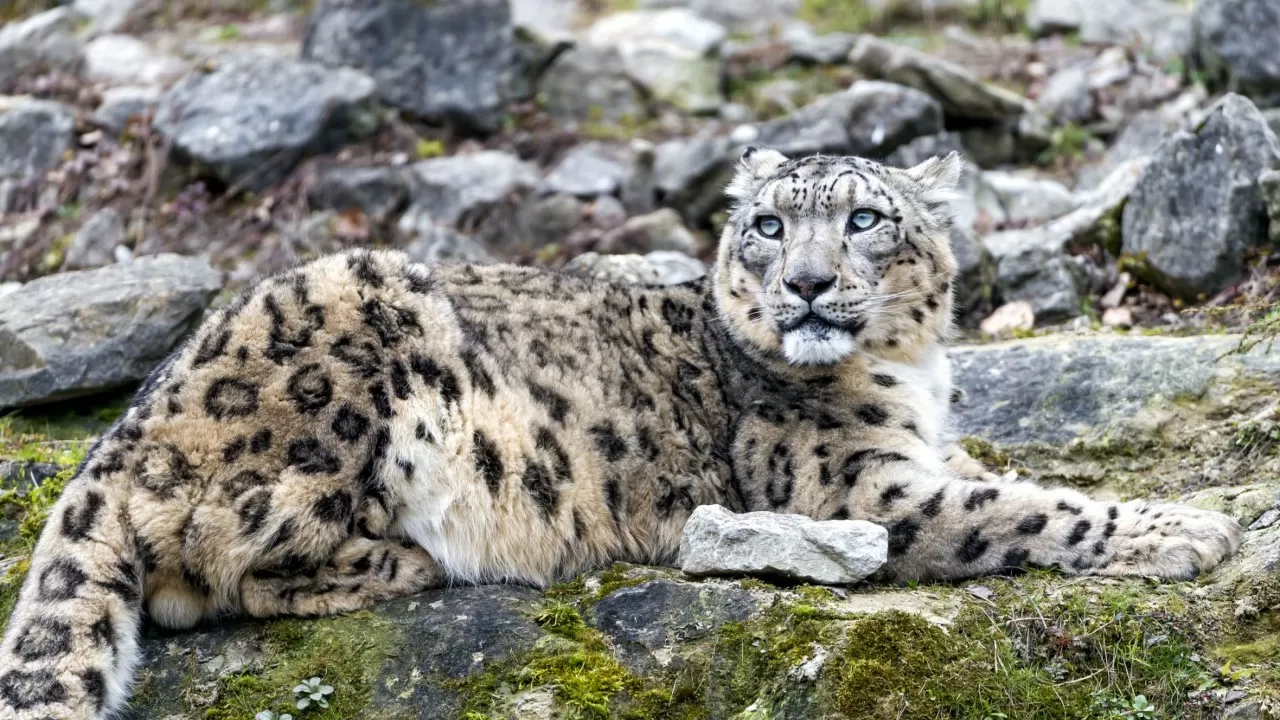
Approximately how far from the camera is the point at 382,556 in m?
6.02

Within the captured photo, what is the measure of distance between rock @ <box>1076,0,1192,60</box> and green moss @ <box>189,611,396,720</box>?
13826 millimetres

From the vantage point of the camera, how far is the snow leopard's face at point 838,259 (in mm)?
6668

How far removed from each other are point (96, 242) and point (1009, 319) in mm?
8358

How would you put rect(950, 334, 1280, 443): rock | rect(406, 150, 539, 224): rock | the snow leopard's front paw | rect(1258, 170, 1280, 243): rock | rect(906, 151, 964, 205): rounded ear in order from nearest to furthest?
the snow leopard's front paw
rect(906, 151, 964, 205): rounded ear
rect(950, 334, 1280, 443): rock
rect(1258, 170, 1280, 243): rock
rect(406, 150, 539, 224): rock

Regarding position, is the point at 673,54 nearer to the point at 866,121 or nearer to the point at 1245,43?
the point at 866,121

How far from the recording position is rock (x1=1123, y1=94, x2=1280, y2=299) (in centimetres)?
946

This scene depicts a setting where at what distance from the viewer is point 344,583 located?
591 cm

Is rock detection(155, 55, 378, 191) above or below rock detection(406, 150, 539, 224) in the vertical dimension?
above

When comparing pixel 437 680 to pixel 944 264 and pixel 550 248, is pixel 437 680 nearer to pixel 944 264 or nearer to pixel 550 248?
pixel 944 264

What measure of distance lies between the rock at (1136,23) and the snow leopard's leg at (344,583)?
44.1 ft

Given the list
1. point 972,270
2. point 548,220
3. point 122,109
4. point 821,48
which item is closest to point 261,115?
point 122,109

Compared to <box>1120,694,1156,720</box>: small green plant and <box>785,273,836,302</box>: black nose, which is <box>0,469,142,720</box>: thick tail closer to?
<box>785,273,836,302</box>: black nose

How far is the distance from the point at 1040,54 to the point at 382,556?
1378 cm

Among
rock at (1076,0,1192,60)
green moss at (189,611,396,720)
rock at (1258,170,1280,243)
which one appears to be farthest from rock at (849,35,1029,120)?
green moss at (189,611,396,720)
